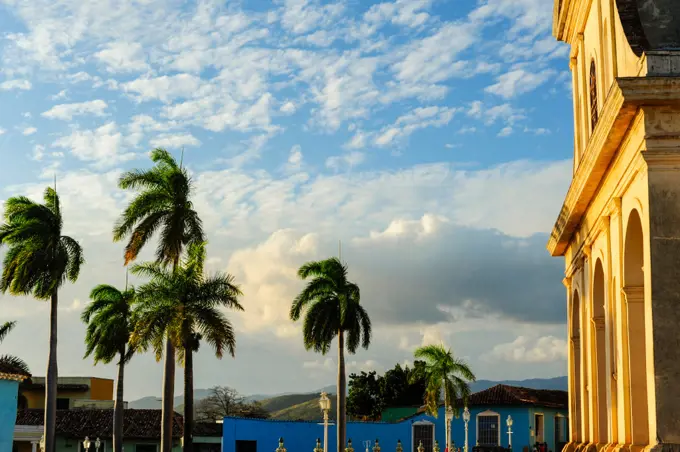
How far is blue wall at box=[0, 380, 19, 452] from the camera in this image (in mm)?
31766

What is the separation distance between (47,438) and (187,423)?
802 cm

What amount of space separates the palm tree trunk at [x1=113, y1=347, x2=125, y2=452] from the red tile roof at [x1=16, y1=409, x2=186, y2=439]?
7.07 metres

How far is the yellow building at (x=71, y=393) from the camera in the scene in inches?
2552

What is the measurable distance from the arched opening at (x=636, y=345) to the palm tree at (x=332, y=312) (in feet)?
92.5

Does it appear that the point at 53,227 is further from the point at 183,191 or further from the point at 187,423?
the point at 187,423

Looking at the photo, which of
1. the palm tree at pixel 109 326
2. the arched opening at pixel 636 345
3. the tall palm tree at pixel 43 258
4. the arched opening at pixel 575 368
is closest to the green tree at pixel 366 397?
the palm tree at pixel 109 326

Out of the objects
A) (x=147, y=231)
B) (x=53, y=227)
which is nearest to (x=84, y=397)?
(x=53, y=227)

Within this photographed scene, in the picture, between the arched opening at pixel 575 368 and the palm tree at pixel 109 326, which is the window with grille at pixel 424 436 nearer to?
the palm tree at pixel 109 326

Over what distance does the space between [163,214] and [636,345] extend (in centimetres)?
2188

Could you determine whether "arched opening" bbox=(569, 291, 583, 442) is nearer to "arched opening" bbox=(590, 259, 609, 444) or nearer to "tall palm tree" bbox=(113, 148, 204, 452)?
"arched opening" bbox=(590, 259, 609, 444)

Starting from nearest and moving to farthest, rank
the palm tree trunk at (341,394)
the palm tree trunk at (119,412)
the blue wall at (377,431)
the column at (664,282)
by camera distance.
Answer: the column at (664,282)
the palm tree trunk at (341,394)
the palm tree trunk at (119,412)
the blue wall at (377,431)

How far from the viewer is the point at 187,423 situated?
32.9 m

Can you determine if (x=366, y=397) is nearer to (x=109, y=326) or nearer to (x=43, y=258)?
(x=109, y=326)

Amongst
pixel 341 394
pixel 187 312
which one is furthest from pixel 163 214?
pixel 341 394
